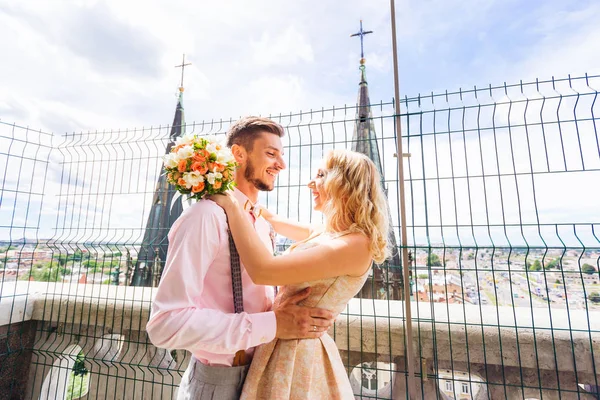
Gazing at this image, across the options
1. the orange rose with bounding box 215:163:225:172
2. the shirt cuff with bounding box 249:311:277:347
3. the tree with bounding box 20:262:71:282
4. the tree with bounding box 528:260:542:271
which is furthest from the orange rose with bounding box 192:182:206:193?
the tree with bounding box 20:262:71:282

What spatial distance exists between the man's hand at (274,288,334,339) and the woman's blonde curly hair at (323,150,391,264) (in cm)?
44

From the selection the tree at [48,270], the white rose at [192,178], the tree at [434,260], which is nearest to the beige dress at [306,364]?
the white rose at [192,178]

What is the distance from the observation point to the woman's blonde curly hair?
1.61 meters

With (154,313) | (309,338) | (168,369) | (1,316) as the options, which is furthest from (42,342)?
(309,338)

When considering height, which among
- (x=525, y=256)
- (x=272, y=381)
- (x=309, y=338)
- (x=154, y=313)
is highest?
(x=525, y=256)

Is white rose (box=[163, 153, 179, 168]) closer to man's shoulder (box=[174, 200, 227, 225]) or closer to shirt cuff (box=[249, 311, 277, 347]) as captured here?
man's shoulder (box=[174, 200, 227, 225])

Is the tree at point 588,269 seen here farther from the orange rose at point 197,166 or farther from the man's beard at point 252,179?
the orange rose at point 197,166

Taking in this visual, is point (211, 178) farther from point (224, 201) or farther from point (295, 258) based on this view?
point (295, 258)

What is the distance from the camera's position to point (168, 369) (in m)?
3.09

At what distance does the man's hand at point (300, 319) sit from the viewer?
54.6 inches

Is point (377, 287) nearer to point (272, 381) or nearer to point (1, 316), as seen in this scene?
point (272, 381)

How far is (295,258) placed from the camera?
1.39m

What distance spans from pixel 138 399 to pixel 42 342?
5.52 feet

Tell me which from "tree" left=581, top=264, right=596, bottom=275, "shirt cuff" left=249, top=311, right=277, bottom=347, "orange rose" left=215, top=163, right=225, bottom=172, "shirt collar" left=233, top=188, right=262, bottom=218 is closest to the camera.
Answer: "shirt cuff" left=249, top=311, right=277, bottom=347
